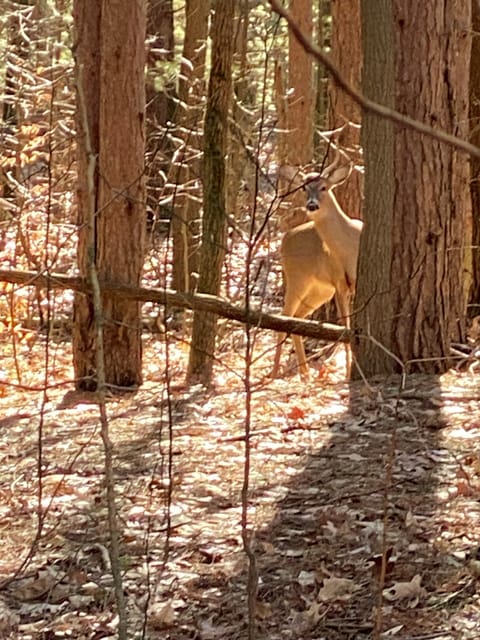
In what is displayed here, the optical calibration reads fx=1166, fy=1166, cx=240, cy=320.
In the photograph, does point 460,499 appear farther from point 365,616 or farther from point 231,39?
point 231,39

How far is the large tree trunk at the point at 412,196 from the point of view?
8.09 metres

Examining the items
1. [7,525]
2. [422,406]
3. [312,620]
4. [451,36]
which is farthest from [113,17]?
[312,620]

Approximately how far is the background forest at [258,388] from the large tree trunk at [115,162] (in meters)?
0.02

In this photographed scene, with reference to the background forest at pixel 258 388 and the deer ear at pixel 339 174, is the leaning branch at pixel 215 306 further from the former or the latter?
the deer ear at pixel 339 174

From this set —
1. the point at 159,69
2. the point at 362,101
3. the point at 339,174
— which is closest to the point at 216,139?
the point at 339,174

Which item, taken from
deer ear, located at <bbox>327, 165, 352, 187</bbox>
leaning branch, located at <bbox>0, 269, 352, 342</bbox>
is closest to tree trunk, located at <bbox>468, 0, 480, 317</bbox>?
deer ear, located at <bbox>327, 165, 352, 187</bbox>

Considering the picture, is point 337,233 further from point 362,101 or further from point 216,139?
point 362,101

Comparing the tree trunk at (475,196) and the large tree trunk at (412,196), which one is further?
the tree trunk at (475,196)

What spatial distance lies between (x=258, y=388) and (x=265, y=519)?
609 millimetres

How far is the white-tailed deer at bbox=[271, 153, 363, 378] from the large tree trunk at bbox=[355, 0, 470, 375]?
87.3 inches

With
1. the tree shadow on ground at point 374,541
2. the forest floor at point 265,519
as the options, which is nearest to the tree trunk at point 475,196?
the forest floor at point 265,519

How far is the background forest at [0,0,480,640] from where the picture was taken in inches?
173

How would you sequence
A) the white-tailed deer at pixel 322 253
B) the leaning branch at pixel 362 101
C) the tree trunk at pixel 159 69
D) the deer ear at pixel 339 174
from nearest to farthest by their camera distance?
the leaning branch at pixel 362 101
the deer ear at pixel 339 174
the white-tailed deer at pixel 322 253
the tree trunk at pixel 159 69

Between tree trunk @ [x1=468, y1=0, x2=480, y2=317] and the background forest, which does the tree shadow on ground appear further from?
tree trunk @ [x1=468, y1=0, x2=480, y2=317]
